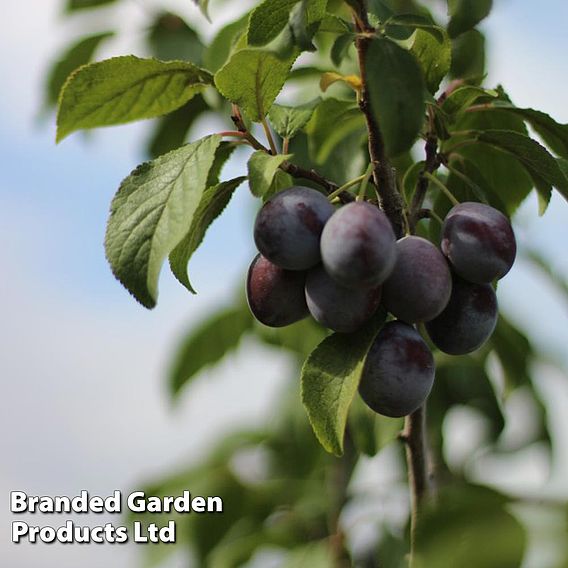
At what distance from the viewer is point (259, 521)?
7.52ft

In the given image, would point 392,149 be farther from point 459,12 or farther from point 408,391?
point 459,12

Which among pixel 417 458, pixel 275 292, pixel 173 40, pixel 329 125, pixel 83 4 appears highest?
pixel 83 4

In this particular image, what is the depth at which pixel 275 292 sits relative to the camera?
106cm

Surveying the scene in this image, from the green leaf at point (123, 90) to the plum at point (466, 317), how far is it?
40 cm

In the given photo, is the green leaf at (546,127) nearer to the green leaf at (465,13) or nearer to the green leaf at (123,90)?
the green leaf at (465,13)

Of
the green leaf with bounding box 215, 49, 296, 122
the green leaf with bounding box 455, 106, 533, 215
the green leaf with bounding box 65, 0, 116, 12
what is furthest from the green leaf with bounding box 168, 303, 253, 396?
the green leaf with bounding box 215, 49, 296, 122

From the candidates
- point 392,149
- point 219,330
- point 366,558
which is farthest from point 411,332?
point 219,330

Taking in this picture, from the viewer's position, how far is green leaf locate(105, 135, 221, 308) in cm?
103

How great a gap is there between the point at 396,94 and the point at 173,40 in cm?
135

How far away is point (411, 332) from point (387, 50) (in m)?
0.29

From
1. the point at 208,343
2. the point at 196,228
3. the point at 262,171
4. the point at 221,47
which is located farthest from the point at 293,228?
the point at 208,343

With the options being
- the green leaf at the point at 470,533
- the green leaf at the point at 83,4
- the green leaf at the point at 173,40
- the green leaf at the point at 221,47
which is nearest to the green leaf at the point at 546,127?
the green leaf at the point at 221,47

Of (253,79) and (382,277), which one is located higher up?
(253,79)

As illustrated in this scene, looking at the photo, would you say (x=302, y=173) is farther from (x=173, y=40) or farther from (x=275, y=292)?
(x=173, y=40)
